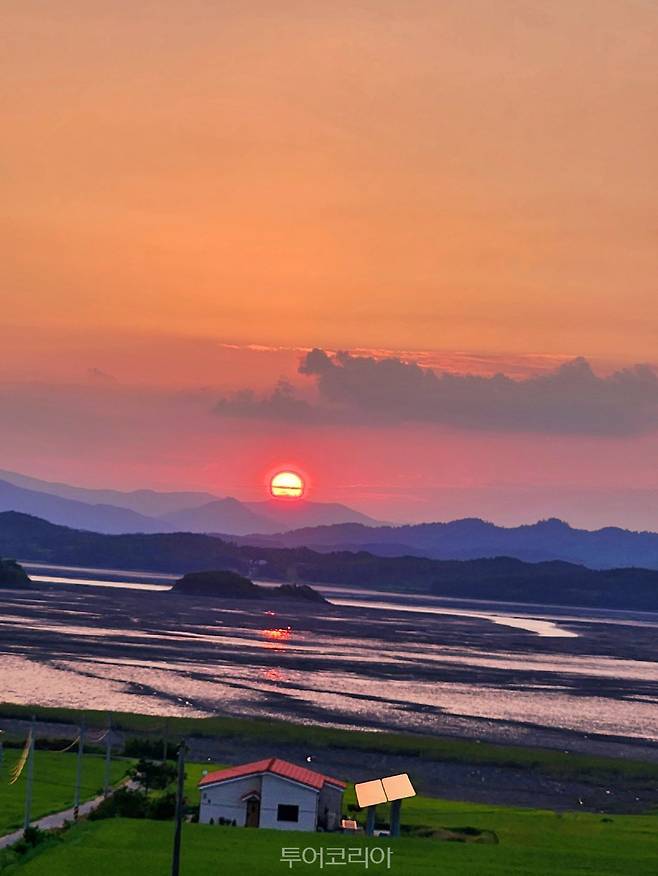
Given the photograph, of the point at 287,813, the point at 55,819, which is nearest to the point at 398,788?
the point at 287,813

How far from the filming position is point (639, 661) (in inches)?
6816

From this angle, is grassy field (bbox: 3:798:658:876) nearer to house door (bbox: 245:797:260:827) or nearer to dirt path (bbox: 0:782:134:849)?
dirt path (bbox: 0:782:134:849)

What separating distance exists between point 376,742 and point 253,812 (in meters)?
29.8

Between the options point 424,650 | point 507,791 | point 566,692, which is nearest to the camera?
point 507,791

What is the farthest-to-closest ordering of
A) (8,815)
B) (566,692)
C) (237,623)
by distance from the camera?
(237,623), (566,692), (8,815)

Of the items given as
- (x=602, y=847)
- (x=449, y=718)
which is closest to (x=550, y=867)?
(x=602, y=847)

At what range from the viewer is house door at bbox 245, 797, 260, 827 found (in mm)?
58438

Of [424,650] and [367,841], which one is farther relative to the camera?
[424,650]

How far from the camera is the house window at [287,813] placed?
58.1 metres

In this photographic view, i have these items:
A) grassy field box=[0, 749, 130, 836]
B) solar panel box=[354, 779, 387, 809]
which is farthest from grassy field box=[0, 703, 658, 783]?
solar panel box=[354, 779, 387, 809]

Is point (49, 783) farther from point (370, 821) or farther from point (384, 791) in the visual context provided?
point (384, 791)

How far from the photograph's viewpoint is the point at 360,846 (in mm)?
53062

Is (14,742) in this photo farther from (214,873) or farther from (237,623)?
(237,623)

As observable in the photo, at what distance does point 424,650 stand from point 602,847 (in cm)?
10557
